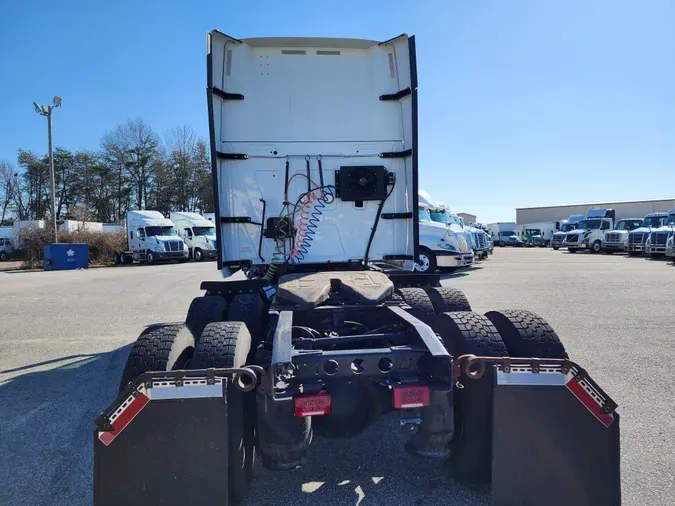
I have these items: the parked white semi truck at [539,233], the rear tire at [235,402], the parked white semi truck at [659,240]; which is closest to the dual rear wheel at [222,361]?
the rear tire at [235,402]

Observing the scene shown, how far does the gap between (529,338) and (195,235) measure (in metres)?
31.5

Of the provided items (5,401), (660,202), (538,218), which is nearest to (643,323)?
(5,401)

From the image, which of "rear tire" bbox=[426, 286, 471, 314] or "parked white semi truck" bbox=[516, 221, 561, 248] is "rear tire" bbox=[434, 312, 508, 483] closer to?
"rear tire" bbox=[426, 286, 471, 314]

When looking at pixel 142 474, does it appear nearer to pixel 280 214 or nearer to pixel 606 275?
pixel 280 214

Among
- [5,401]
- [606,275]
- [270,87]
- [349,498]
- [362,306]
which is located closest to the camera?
[349,498]

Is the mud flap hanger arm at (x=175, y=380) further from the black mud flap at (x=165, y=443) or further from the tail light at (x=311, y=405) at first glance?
the tail light at (x=311, y=405)

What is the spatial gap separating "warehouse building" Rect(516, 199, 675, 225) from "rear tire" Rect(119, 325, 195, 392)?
77.1 meters

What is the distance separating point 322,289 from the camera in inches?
145

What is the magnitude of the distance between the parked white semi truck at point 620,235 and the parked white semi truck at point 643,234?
2.07 metres

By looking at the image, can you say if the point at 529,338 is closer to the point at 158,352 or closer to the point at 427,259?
the point at 158,352

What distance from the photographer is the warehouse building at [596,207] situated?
6550 cm

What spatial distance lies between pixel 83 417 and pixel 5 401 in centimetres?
115

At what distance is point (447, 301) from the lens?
15.6 ft

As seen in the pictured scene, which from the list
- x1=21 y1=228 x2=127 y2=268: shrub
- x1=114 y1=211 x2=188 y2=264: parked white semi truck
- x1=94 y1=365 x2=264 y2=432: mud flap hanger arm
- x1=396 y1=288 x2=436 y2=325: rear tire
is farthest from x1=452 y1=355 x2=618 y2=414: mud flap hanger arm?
x1=21 y1=228 x2=127 y2=268: shrub
